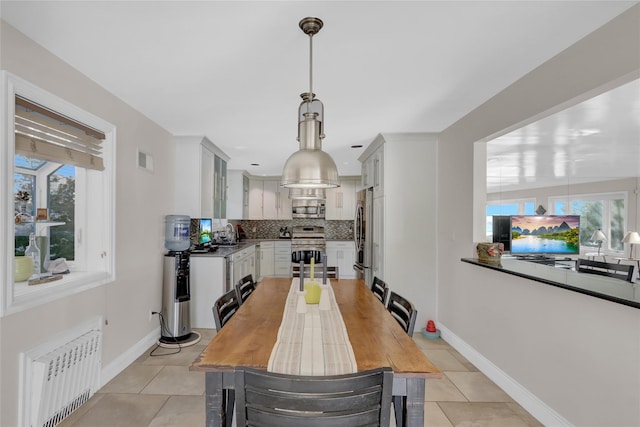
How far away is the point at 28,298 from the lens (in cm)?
180

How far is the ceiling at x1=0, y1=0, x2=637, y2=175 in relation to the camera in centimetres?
153

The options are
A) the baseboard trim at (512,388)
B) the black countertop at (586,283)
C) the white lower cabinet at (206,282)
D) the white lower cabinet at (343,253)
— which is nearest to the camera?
the black countertop at (586,283)

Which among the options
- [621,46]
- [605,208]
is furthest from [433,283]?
[605,208]

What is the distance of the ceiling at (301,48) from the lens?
1530 millimetres

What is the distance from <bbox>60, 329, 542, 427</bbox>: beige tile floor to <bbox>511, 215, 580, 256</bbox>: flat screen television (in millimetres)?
3217

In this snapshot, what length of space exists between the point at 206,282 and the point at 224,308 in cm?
212

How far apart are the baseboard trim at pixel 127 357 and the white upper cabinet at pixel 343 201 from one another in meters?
4.33

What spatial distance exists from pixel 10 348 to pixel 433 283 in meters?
3.75

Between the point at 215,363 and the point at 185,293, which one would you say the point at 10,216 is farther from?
the point at 185,293

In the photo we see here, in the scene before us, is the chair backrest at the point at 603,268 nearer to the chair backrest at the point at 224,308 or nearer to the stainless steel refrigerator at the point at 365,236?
the stainless steel refrigerator at the point at 365,236

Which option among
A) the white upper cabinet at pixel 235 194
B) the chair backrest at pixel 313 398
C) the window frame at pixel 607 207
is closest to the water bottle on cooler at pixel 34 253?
the chair backrest at pixel 313 398

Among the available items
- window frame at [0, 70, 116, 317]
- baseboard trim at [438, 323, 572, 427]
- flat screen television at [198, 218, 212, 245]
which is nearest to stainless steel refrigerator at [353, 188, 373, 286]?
baseboard trim at [438, 323, 572, 427]

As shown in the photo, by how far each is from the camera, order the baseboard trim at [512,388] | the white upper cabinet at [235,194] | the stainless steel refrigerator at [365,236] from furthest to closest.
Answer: the white upper cabinet at [235,194] < the stainless steel refrigerator at [365,236] < the baseboard trim at [512,388]

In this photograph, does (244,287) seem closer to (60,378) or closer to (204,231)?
(60,378)
